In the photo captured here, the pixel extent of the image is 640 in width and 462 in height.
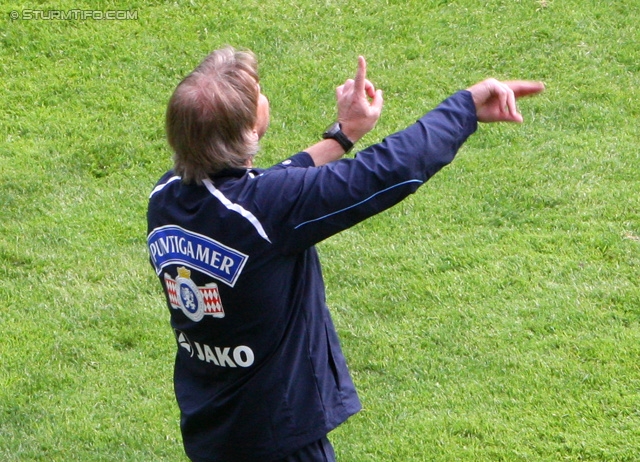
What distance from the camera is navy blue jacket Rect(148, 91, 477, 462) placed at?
8.59 feet

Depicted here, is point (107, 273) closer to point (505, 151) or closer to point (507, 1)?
point (505, 151)

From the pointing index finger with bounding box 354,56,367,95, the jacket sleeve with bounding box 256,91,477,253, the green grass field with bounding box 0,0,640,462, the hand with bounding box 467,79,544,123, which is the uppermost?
the pointing index finger with bounding box 354,56,367,95

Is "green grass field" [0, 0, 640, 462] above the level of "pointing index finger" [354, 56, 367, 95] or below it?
below

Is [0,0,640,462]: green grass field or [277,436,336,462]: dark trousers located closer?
[277,436,336,462]: dark trousers

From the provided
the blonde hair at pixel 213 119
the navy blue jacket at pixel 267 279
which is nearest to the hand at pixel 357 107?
the navy blue jacket at pixel 267 279

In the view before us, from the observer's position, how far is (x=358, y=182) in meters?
2.59

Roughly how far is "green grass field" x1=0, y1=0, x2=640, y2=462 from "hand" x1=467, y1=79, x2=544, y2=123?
2158 mm

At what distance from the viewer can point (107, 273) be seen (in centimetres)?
609

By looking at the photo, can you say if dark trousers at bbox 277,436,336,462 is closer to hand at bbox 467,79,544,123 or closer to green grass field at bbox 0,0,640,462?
hand at bbox 467,79,544,123

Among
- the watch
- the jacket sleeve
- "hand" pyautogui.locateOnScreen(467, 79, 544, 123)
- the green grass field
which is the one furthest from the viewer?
the green grass field

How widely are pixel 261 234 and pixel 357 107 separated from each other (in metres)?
0.54

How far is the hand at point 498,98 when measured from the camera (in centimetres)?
270

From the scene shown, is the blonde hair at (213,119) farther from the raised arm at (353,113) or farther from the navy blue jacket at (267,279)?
the raised arm at (353,113)

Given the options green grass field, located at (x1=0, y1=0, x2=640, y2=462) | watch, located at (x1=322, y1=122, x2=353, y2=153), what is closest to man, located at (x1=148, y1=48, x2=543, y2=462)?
watch, located at (x1=322, y1=122, x2=353, y2=153)
